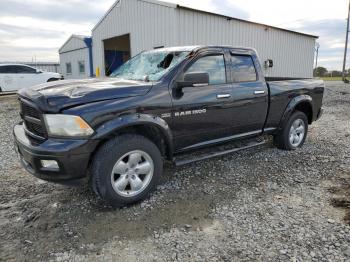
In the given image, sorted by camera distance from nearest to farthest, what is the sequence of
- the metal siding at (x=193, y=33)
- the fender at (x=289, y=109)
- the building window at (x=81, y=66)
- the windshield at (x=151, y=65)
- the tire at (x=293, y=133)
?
the windshield at (x=151, y=65)
the fender at (x=289, y=109)
the tire at (x=293, y=133)
the metal siding at (x=193, y=33)
the building window at (x=81, y=66)

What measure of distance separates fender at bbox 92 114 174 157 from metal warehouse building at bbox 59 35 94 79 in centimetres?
1666

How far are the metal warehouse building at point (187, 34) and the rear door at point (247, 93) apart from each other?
24.2 ft

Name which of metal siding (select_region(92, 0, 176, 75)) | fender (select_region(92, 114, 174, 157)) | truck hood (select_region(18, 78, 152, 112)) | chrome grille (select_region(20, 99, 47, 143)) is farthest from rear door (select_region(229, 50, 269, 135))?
metal siding (select_region(92, 0, 176, 75))

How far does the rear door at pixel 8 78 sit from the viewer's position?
1527 cm

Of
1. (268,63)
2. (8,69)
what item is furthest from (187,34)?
(8,69)

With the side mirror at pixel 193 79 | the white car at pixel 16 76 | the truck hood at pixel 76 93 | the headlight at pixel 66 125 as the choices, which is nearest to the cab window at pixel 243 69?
the side mirror at pixel 193 79

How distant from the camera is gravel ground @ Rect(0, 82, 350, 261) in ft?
8.96

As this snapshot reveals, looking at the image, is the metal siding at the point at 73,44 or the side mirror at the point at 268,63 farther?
the metal siding at the point at 73,44

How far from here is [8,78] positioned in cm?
1539

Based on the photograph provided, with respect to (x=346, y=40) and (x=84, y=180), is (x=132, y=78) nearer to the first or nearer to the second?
(x=84, y=180)

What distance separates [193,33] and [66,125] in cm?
1002

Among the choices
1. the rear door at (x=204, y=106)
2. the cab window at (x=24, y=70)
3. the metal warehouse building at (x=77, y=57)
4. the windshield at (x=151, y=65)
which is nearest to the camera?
the rear door at (x=204, y=106)

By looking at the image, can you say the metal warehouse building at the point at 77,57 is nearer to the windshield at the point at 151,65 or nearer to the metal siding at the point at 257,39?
the metal siding at the point at 257,39

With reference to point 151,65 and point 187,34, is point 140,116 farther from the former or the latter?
point 187,34
